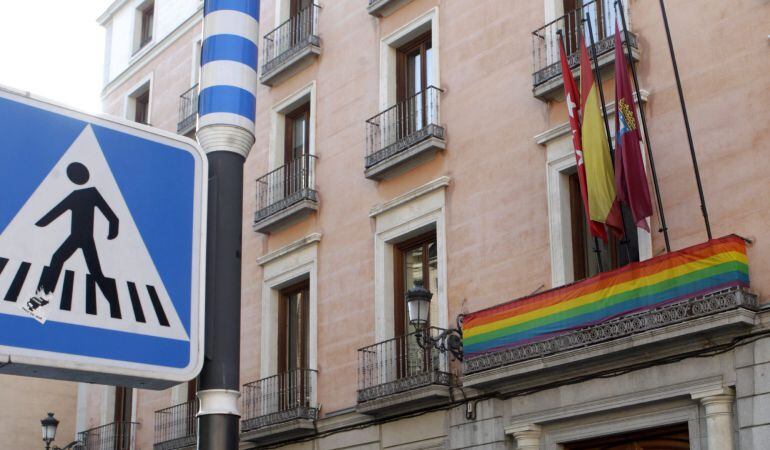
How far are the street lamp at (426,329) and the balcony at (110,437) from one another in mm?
9599

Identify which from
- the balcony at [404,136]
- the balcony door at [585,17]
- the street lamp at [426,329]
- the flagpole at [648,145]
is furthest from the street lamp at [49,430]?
the flagpole at [648,145]

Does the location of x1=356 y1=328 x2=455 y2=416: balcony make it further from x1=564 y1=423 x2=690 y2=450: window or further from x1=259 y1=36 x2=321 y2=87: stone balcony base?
x1=259 y1=36 x2=321 y2=87: stone balcony base

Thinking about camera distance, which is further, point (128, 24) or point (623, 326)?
point (128, 24)

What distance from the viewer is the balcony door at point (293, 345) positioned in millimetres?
18000

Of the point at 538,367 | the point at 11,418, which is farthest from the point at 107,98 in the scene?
the point at 538,367

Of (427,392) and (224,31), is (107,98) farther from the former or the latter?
(224,31)

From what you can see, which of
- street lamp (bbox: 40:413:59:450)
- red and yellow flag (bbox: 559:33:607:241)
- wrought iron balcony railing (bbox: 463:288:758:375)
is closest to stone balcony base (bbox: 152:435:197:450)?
street lamp (bbox: 40:413:59:450)

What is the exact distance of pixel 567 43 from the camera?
14766mm

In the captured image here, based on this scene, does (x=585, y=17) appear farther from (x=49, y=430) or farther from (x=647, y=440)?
(x=49, y=430)

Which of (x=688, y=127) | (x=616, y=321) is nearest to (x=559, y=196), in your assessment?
(x=616, y=321)

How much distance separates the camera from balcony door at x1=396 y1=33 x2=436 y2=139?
16938mm

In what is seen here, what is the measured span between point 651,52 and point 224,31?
1052cm

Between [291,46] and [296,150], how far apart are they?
1.82 metres

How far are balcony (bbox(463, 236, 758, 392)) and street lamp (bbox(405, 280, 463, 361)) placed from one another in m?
0.36
